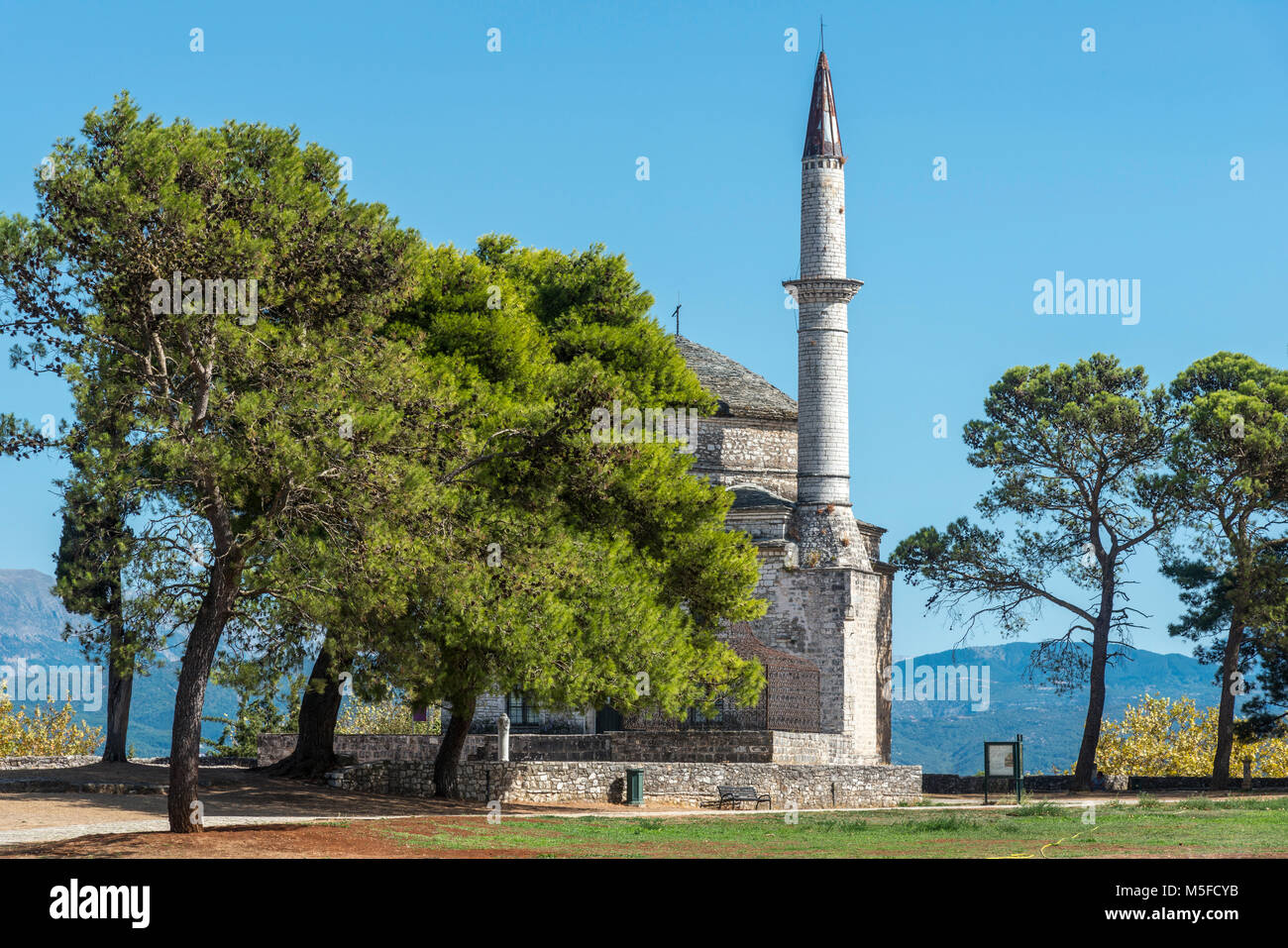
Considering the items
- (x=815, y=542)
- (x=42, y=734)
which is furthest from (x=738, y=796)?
(x=42, y=734)

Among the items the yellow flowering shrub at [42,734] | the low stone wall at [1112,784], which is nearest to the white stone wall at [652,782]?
the low stone wall at [1112,784]

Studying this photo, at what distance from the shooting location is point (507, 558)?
24.6 m

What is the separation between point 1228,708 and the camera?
136 ft

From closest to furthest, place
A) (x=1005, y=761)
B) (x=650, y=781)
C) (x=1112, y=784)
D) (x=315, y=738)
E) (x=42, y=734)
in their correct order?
1. (x=315, y=738)
2. (x=650, y=781)
3. (x=1005, y=761)
4. (x=1112, y=784)
5. (x=42, y=734)

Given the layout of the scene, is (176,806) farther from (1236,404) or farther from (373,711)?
(373,711)

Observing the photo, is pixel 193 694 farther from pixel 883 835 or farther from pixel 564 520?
pixel 883 835

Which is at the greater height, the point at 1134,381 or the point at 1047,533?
the point at 1134,381

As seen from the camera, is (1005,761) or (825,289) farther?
(825,289)

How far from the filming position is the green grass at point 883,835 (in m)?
18.8

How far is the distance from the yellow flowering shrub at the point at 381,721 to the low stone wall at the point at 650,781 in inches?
733

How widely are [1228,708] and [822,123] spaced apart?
2127 centimetres

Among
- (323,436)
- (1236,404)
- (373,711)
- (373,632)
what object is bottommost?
(373,711)
